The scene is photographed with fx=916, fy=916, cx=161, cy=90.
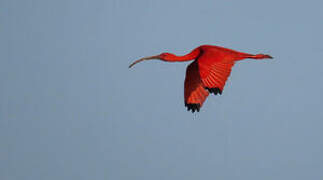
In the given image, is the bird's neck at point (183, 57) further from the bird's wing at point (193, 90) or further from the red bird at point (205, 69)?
the bird's wing at point (193, 90)

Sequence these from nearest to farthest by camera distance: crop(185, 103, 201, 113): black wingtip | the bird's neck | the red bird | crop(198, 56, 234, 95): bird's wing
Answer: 1. crop(198, 56, 234, 95): bird's wing
2. the red bird
3. the bird's neck
4. crop(185, 103, 201, 113): black wingtip

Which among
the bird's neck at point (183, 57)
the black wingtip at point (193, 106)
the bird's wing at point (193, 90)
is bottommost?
the black wingtip at point (193, 106)

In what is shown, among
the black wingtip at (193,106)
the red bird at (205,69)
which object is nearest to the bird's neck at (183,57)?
the red bird at (205,69)

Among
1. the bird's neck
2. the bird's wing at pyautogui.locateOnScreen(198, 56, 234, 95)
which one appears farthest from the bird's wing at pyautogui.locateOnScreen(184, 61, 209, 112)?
the bird's wing at pyautogui.locateOnScreen(198, 56, 234, 95)

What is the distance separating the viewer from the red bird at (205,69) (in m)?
23.9

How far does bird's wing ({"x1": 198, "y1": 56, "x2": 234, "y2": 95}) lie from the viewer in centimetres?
2366

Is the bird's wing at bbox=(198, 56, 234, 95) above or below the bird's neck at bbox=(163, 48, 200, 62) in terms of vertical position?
below

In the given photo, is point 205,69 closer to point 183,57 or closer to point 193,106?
point 183,57

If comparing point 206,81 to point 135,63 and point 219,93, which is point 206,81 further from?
point 135,63

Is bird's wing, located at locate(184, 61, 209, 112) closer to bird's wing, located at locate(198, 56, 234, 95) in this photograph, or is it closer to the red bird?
the red bird

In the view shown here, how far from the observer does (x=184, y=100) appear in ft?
85.0

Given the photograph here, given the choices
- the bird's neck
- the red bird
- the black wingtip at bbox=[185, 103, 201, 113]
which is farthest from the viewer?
the black wingtip at bbox=[185, 103, 201, 113]

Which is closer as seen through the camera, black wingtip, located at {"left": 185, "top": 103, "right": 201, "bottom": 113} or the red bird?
the red bird

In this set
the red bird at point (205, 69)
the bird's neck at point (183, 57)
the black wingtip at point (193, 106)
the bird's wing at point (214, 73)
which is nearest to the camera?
the bird's wing at point (214, 73)
